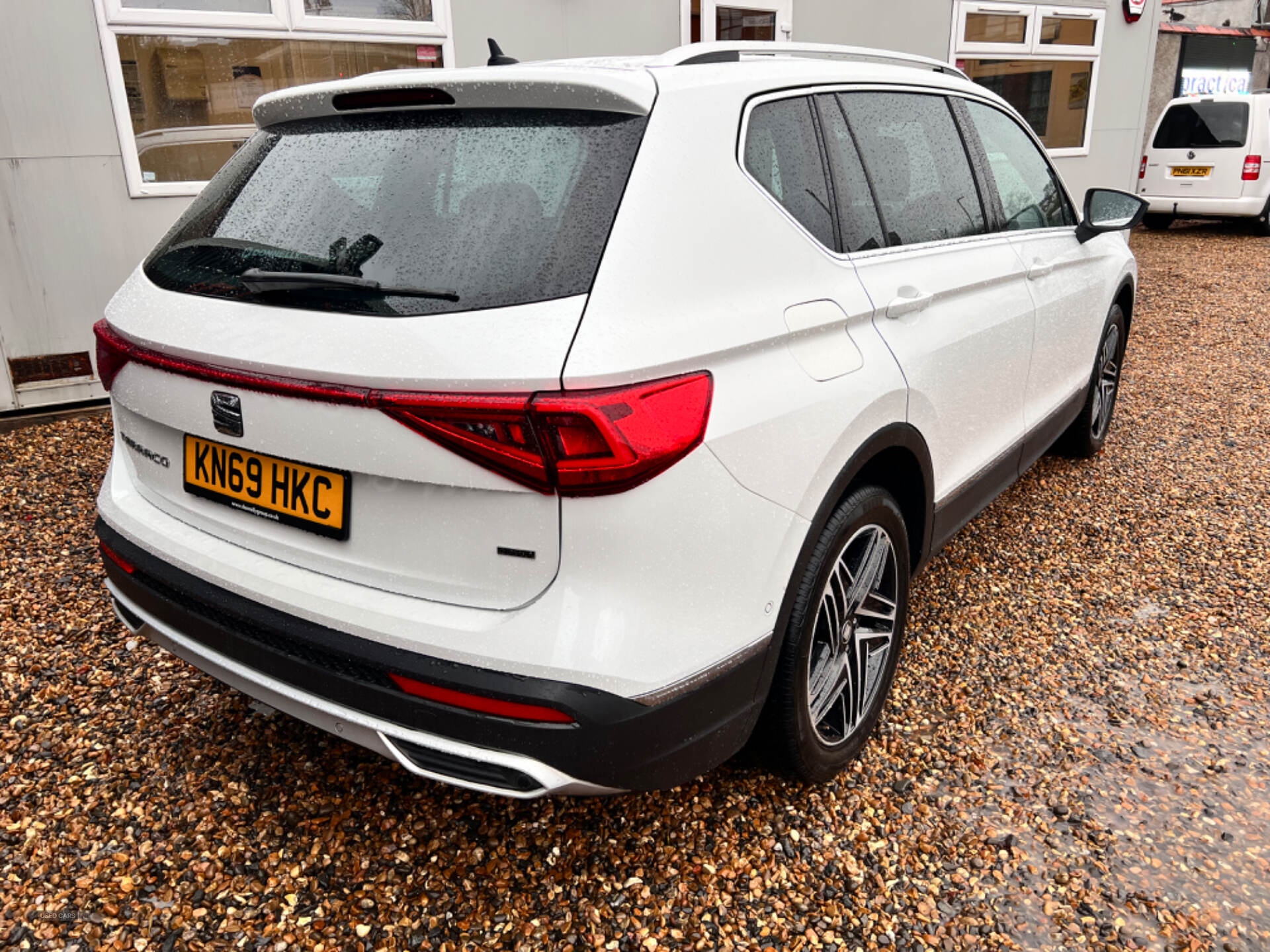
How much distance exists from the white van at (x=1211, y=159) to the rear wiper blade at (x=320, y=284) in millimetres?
15127

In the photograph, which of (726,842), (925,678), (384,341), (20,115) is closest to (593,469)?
(384,341)

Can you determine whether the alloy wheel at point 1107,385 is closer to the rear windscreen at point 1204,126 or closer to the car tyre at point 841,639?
the car tyre at point 841,639

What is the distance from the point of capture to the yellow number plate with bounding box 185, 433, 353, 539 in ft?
6.01

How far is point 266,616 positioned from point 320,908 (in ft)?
2.30

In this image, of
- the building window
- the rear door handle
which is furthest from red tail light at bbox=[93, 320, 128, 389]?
the building window

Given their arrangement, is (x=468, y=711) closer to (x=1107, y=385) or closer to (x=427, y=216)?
(x=427, y=216)

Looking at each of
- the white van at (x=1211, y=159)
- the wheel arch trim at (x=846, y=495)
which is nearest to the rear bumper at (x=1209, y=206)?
the white van at (x=1211, y=159)

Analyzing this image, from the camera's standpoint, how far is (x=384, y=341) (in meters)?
1.69

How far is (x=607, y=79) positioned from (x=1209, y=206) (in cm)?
1496

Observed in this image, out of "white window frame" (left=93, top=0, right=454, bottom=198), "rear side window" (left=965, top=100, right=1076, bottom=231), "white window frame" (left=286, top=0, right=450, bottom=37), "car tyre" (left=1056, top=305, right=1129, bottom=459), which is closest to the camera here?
"rear side window" (left=965, top=100, right=1076, bottom=231)

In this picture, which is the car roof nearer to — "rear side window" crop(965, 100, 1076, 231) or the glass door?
"rear side window" crop(965, 100, 1076, 231)

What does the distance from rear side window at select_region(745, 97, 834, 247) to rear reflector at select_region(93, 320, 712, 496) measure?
68cm

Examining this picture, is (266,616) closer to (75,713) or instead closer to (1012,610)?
(75,713)

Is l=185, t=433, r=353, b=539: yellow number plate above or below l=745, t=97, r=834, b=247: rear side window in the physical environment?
below
